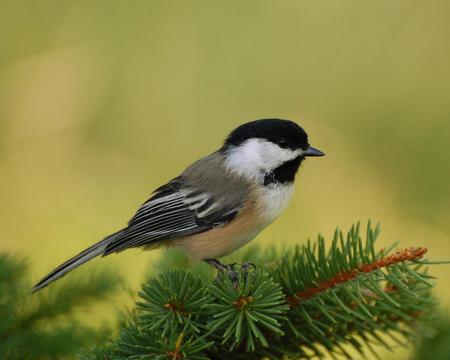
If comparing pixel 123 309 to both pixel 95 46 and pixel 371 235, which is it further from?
pixel 95 46

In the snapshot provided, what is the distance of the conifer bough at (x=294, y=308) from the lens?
1.08 metres

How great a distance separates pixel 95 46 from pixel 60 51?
6.3 inches

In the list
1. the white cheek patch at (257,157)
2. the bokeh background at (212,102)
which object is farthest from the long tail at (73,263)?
the bokeh background at (212,102)

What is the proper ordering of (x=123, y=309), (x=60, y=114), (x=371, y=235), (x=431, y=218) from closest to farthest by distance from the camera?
(x=371, y=235) < (x=123, y=309) < (x=431, y=218) < (x=60, y=114)

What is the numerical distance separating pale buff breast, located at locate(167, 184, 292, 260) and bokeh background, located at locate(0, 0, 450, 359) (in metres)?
0.74

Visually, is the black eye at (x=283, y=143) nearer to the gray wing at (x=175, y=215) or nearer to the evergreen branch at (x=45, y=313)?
the gray wing at (x=175, y=215)

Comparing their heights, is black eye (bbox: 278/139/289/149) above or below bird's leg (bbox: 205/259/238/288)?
above

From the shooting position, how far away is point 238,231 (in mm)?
1687

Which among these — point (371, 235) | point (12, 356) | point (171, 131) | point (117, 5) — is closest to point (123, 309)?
point (12, 356)

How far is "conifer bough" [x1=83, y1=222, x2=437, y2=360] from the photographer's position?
1.08 metres

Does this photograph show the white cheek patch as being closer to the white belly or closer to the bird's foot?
the white belly

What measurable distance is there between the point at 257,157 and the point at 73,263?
555 millimetres

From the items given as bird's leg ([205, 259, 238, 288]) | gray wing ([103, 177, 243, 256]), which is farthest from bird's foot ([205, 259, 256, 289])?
gray wing ([103, 177, 243, 256])

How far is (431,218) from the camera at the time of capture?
2.48 m
